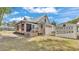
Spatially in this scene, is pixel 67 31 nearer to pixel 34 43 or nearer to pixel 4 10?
pixel 34 43

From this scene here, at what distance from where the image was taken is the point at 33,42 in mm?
1560

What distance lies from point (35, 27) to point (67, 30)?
0.32 m

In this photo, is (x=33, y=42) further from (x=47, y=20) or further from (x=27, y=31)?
(x=47, y=20)

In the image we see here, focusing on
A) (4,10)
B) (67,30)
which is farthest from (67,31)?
(4,10)

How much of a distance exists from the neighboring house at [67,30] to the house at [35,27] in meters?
0.07

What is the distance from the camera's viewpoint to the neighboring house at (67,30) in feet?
5.12

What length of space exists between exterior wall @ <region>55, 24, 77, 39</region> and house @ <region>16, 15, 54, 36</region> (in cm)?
7

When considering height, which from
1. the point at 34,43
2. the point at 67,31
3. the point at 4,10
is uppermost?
the point at 4,10

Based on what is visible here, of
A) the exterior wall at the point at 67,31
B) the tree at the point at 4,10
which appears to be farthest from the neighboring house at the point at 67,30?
the tree at the point at 4,10

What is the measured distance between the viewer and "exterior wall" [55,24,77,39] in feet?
5.13

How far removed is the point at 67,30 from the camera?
157 cm
